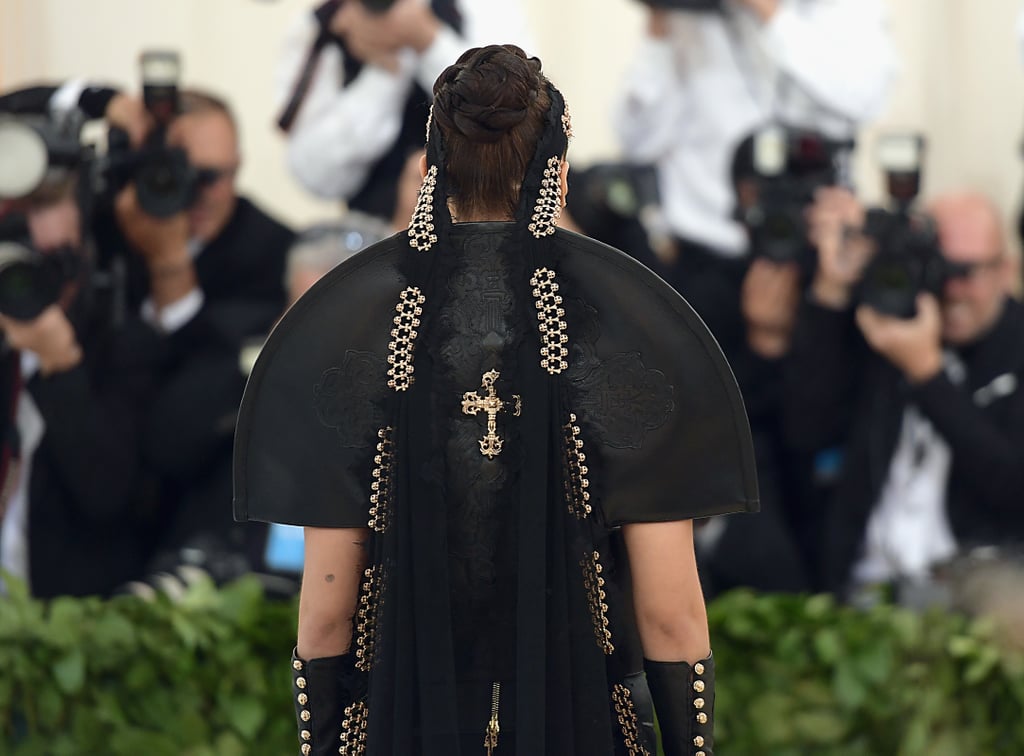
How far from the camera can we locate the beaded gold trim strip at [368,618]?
1.86 meters

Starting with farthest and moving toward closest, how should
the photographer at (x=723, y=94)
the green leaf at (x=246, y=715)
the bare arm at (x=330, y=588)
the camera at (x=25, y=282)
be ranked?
the photographer at (x=723, y=94)
the camera at (x=25, y=282)
the green leaf at (x=246, y=715)
the bare arm at (x=330, y=588)

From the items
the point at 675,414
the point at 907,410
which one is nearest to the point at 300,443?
the point at 675,414

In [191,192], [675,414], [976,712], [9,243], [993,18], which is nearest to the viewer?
[675,414]

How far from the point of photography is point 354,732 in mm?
1894

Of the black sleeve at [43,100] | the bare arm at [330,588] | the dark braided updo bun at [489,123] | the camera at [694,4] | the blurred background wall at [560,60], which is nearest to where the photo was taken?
the dark braided updo bun at [489,123]

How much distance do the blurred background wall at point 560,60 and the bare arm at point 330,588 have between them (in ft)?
11.2

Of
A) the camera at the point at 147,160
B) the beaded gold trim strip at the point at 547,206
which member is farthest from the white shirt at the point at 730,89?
the beaded gold trim strip at the point at 547,206

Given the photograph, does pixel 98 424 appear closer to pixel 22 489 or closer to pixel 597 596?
pixel 22 489

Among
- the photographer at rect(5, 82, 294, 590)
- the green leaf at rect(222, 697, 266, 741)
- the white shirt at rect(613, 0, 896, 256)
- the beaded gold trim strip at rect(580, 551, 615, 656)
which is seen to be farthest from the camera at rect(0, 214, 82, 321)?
the beaded gold trim strip at rect(580, 551, 615, 656)

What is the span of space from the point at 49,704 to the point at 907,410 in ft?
6.38

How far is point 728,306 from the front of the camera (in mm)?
3811

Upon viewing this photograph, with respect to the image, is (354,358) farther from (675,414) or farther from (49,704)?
(49,704)

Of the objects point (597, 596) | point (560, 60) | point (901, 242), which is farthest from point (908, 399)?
point (560, 60)

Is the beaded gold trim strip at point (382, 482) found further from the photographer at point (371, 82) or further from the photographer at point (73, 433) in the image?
the photographer at point (371, 82)
